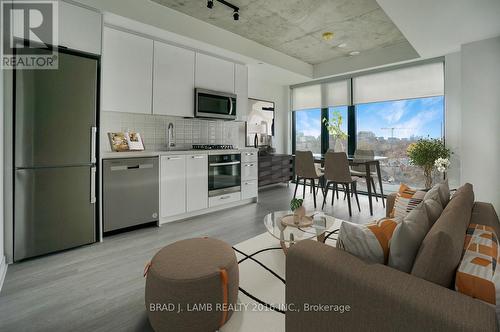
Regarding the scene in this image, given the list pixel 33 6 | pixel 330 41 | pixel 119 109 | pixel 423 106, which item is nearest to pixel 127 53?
pixel 119 109

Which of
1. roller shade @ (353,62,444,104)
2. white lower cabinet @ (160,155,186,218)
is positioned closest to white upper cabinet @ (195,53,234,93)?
white lower cabinet @ (160,155,186,218)

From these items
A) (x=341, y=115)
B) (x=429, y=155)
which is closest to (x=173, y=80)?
(x=341, y=115)

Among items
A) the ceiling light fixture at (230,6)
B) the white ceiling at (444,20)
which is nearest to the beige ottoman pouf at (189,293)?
the ceiling light fixture at (230,6)

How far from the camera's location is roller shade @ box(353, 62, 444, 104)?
4379 mm

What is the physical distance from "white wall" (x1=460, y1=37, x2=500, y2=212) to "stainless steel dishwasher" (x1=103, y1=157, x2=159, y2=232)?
14.0 ft

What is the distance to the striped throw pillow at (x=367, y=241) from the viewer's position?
104 cm

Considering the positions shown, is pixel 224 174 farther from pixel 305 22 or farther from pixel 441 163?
pixel 441 163

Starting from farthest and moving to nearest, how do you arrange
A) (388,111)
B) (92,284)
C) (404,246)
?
1. (388,111)
2. (92,284)
3. (404,246)

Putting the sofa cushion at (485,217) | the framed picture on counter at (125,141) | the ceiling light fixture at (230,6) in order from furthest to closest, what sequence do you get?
the framed picture on counter at (125,141), the ceiling light fixture at (230,6), the sofa cushion at (485,217)

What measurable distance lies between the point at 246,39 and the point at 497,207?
433 cm

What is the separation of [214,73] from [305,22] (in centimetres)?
154

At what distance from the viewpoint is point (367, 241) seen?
3.46ft

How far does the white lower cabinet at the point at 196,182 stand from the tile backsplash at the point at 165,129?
63cm

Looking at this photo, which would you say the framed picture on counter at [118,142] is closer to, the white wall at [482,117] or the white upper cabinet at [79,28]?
the white upper cabinet at [79,28]
